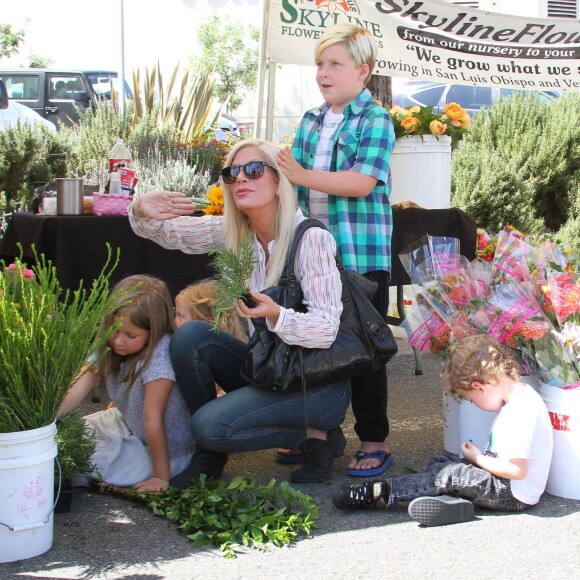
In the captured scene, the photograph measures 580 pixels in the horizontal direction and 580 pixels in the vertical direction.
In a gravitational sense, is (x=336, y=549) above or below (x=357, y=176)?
below

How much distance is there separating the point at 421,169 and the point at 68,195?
2.04 m

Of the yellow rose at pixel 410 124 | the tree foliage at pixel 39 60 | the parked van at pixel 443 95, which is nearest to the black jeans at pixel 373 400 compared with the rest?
the yellow rose at pixel 410 124

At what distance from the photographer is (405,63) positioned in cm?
595

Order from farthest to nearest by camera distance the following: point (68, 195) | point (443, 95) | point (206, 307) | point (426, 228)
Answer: point (443, 95), point (426, 228), point (68, 195), point (206, 307)

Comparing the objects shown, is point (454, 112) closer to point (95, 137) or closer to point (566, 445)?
point (566, 445)

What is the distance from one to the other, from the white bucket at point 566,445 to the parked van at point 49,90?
12893 millimetres

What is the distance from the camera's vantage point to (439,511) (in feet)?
9.10

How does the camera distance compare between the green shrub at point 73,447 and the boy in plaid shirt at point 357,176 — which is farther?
the boy in plaid shirt at point 357,176

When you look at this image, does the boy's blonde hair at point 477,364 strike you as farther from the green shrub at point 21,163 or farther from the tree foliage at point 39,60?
the tree foliage at point 39,60

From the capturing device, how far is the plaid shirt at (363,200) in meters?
3.22

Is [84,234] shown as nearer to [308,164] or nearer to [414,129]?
[308,164]

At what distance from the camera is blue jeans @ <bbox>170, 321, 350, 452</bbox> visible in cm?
299

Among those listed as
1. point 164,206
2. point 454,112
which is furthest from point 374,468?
point 454,112

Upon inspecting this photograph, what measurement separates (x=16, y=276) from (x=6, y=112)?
10.3 metres
